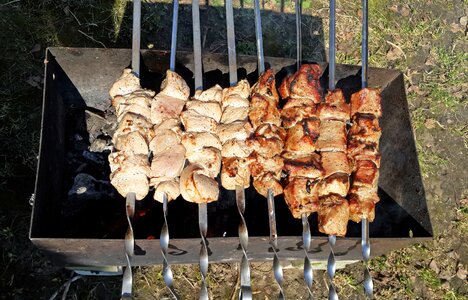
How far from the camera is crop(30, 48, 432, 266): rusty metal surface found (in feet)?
11.6

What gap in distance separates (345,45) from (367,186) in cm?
290

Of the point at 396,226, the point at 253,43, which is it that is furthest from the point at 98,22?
the point at 396,226

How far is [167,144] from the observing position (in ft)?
11.8

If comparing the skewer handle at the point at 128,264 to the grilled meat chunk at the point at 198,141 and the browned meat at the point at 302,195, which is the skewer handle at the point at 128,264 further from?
the browned meat at the point at 302,195

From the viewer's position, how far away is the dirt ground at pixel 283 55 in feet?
14.5

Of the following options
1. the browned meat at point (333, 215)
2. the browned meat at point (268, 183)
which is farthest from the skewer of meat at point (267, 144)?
the browned meat at point (333, 215)

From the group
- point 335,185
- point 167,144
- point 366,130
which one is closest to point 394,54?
point 366,130

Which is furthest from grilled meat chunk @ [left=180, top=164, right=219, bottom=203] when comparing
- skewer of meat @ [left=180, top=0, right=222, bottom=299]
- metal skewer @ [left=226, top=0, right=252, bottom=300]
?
metal skewer @ [left=226, top=0, right=252, bottom=300]

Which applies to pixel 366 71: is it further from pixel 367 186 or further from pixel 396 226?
pixel 396 226

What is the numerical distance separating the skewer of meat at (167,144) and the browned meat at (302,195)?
0.88m

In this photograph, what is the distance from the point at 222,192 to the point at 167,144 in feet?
2.63

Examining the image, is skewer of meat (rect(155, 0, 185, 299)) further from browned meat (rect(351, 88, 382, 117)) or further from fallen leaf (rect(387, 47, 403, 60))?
fallen leaf (rect(387, 47, 403, 60))

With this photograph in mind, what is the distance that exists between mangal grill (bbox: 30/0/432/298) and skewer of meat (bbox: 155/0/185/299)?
29 cm

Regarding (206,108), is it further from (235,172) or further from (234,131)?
(235,172)
